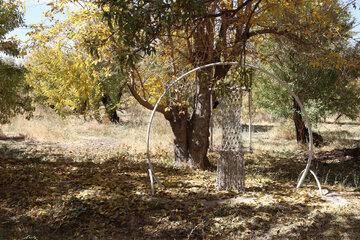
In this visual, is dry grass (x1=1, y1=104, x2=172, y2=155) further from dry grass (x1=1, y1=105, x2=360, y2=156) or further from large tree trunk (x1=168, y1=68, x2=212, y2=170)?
large tree trunk (x1=168, y1=68, x2=212, y2=170)

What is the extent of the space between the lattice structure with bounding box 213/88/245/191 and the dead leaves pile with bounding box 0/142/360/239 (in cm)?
25

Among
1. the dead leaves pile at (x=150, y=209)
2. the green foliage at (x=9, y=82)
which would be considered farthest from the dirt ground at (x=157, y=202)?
the green foliage at (x=9, y=82)

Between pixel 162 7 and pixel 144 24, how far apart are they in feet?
1.12

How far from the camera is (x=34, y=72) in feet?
46.4

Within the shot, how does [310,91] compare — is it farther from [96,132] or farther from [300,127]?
[96,132]

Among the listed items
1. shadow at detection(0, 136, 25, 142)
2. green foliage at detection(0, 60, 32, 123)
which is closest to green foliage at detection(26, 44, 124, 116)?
shadow at detection(0, 136, 25, 142)

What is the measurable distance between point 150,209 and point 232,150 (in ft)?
5.67

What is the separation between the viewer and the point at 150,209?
14.8 ft

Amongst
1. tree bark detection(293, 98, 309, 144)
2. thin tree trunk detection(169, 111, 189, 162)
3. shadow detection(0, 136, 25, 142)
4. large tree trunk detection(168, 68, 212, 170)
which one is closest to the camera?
large tree trunk detection(168, 68, 212, 170)

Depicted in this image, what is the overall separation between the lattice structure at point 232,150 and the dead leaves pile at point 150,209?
245mm

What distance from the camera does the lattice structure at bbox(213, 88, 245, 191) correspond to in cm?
531

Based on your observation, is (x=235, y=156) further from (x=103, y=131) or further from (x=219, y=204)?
(x=103, y=131)

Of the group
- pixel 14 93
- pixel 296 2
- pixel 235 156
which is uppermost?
pixel 296 2

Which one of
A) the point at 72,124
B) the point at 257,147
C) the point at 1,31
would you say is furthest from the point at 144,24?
the point at 72,124
